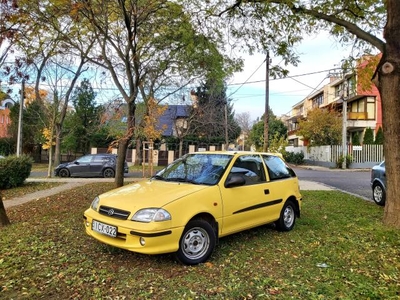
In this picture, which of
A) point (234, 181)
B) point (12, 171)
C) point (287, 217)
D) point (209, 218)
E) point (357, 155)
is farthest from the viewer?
point (357, 155)

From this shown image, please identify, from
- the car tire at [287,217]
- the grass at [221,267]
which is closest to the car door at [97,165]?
the grass at [221,267]

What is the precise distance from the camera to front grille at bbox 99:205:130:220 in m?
3.96

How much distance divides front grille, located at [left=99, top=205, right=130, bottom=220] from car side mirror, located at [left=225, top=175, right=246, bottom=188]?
1.53 metres

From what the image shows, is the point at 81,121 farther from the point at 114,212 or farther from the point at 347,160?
the point at 114,212

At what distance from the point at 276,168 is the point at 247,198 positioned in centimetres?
136

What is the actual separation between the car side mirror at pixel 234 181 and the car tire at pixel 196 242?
71 centimetres

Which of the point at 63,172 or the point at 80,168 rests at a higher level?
the point at 80,168

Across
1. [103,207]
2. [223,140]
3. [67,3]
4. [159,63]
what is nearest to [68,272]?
[103,207]

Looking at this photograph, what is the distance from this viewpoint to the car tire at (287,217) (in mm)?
5798

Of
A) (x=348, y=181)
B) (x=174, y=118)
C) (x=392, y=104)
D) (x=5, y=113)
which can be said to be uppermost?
(x=5, y=113)

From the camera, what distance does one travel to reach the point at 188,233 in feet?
13.4

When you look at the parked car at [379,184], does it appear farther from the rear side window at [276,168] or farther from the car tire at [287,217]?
the car tire at [287,217]

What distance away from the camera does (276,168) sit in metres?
6.04

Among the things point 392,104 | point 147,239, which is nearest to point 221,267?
point 147,239
